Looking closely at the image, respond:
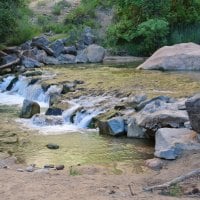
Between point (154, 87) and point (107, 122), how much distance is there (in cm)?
396

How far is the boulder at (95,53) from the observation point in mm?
23344

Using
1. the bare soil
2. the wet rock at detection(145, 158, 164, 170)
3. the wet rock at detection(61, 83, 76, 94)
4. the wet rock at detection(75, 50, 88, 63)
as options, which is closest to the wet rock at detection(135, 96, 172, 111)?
the wet rock at detection(145, 158, 164, 170)

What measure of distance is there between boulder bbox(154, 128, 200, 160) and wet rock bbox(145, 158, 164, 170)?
0.49ft

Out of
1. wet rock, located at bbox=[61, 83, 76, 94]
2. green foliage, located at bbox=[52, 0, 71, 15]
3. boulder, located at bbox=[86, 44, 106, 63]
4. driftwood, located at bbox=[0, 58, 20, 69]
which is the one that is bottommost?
wet rock, located at bbox=[61, 83, 76, 94]

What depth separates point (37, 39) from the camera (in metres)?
24.6

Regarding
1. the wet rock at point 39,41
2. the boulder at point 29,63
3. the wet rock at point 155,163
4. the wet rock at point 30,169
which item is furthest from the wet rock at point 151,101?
the wet rock at point 39,41

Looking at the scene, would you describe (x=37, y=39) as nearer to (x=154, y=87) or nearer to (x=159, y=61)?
(x=159, y=61)

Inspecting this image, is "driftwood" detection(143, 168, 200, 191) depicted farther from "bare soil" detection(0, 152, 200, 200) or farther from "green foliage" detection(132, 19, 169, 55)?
"green foliage" detection(132, 19, 169, 55)

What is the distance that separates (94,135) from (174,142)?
2.75 meters

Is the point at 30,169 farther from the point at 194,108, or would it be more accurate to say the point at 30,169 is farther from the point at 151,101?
the point at 151,101

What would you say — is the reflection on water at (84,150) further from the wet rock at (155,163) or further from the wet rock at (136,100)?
the wet rock at (136,100)

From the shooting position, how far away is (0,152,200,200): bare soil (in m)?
6.83

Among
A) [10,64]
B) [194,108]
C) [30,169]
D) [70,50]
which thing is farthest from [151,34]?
[30,169]

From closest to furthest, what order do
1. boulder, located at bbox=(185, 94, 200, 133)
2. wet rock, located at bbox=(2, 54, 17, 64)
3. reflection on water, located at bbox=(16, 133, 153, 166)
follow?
boulder, located at bbox=(185, 94, 200, 133), reflection on water, located at bbox=(16, 133, 153, 166), wet rock, located at bbox=(2, 54, 17, 64)
